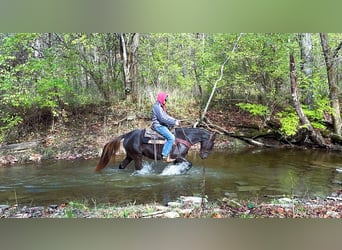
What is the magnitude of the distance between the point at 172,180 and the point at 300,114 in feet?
5.59

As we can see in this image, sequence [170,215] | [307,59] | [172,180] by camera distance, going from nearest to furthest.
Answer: [170,215] < [172,180] < [307,59]

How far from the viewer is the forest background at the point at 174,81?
4.22 m

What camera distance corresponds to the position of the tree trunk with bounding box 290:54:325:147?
4.32 meters

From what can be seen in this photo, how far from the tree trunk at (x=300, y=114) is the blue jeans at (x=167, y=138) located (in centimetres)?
152

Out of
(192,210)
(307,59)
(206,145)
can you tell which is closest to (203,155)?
(206,145)

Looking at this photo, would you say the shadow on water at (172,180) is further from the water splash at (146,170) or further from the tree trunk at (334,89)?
the tree trunk at (334,89)

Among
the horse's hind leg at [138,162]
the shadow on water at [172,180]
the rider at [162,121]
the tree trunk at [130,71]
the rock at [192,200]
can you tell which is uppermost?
the tree trunk at [130,71]

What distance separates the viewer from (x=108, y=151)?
4.23m

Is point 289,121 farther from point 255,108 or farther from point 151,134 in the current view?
point 151,134

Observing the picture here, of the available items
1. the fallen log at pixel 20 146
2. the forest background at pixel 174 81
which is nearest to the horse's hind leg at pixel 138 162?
the forest background at pixel 174 81

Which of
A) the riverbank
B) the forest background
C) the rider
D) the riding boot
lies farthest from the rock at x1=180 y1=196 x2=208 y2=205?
the forest background
